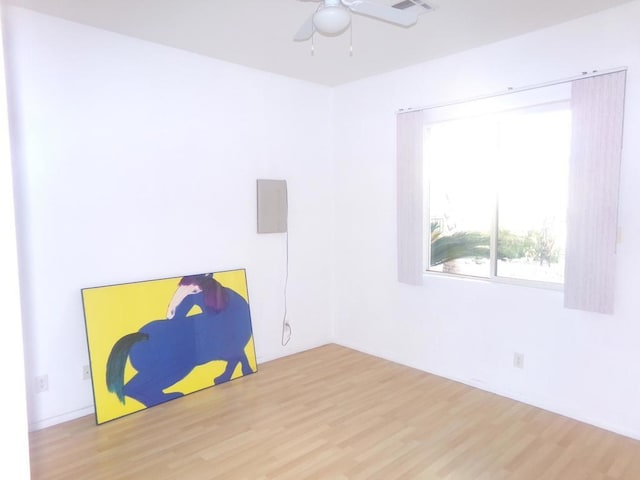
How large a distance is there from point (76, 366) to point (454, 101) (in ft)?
12.0

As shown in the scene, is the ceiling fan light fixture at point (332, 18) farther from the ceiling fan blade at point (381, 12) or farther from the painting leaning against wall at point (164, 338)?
the painting leaning against wall at point (164, 338)

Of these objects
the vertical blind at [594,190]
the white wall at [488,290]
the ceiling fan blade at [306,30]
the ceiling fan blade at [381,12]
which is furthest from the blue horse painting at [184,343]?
the vertical blind at [594,190]

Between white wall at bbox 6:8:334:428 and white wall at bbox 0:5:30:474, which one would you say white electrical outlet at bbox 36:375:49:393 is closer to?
white wall at bbox 6:8:334:428

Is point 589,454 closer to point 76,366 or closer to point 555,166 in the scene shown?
point 555,166

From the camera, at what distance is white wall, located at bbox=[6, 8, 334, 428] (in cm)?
295

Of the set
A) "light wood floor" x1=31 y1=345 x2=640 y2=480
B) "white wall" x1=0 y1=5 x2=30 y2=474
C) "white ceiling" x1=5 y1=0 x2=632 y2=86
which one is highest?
"white ceiling" x1=5 y1=0 x2=632 y2=86

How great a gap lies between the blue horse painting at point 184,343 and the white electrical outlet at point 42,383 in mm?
396

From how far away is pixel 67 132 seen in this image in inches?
120

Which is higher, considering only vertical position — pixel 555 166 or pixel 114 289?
pixel 555 166

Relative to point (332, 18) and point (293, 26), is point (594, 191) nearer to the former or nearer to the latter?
point (332, 18)

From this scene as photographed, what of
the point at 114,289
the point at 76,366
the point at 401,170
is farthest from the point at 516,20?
the point at 76,366

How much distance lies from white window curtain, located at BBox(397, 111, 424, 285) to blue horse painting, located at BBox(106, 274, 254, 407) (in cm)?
160

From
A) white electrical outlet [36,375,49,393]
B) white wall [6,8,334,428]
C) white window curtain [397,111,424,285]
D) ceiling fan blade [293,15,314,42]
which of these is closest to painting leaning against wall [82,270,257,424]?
white wall [6,8,334,428]

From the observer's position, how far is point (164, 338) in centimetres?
346
